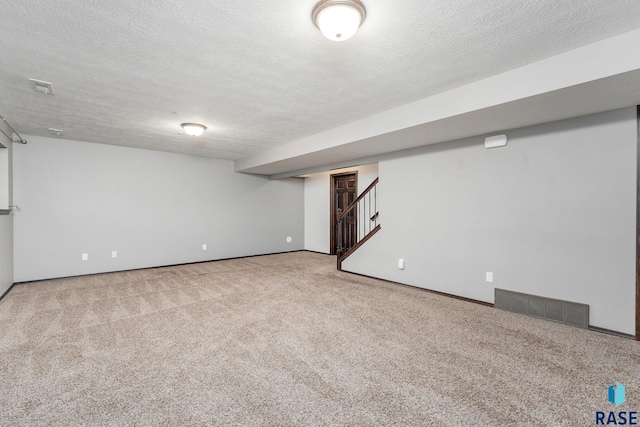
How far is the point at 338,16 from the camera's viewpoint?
1716 mm

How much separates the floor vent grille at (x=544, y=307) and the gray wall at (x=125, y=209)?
5643mm

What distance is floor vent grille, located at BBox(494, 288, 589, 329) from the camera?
2.97 meters

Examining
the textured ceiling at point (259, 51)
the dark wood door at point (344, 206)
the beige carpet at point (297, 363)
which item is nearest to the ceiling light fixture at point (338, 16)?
the textured ceiling at point (259, 51)

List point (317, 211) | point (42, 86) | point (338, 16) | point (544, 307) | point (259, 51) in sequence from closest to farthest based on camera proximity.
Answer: point (338, 16) → point (259, 51) → point (42, 86) → point (544, 307) → point (317, 211)

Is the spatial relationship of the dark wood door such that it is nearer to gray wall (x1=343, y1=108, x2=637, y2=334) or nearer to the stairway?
the stairway

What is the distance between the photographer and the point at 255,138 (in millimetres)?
4895

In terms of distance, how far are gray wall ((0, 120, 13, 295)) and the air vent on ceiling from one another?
1.86m

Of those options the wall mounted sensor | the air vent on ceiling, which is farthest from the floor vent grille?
the air vent on ceiling

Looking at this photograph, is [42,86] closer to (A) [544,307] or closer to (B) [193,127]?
(B) [193,127]

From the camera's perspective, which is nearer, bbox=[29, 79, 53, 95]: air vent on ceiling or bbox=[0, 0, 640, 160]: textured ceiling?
bbox=[0, 0, 640, 160]: textured ceiling

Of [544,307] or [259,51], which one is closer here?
[259,51]

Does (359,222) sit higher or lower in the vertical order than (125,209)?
lower

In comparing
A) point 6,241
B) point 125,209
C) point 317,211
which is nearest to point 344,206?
point 317,211

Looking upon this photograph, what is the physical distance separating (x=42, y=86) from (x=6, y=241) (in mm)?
2919
